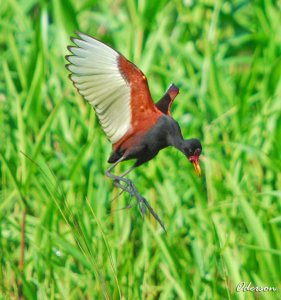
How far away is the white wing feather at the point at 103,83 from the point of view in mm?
2309

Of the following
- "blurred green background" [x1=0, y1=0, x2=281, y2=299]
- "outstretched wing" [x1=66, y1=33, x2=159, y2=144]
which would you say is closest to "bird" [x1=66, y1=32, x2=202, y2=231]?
"outstretched wing" [x1=66, y1=33, x2=159, y2=144]

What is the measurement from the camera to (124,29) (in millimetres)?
4570

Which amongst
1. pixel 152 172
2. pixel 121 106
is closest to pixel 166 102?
pixel 121 106

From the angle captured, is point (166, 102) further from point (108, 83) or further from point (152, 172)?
point (152, 172)

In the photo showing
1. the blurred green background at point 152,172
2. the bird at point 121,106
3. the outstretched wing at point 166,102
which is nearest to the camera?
the bird at point 121,106

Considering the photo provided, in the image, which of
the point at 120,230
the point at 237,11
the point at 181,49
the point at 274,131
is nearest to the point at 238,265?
the point at 120,230

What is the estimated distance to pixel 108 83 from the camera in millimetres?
2393

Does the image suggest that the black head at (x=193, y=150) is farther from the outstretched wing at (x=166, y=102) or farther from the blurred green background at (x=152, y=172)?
the blurred green background at (x=152, y=172)

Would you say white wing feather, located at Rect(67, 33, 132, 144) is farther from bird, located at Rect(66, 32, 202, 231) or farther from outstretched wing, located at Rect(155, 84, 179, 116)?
outstretched wing, located at Rect(155, 84, 179, 116)

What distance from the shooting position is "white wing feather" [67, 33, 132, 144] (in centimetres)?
231

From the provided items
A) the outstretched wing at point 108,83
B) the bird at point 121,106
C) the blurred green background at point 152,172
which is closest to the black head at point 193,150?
the bird at point 121,106

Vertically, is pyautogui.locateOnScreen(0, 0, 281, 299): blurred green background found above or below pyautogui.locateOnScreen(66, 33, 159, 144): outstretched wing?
below

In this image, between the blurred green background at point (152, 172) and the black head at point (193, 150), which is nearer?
the black head at point (193, 150)

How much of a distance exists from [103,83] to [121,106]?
64 millimetres
